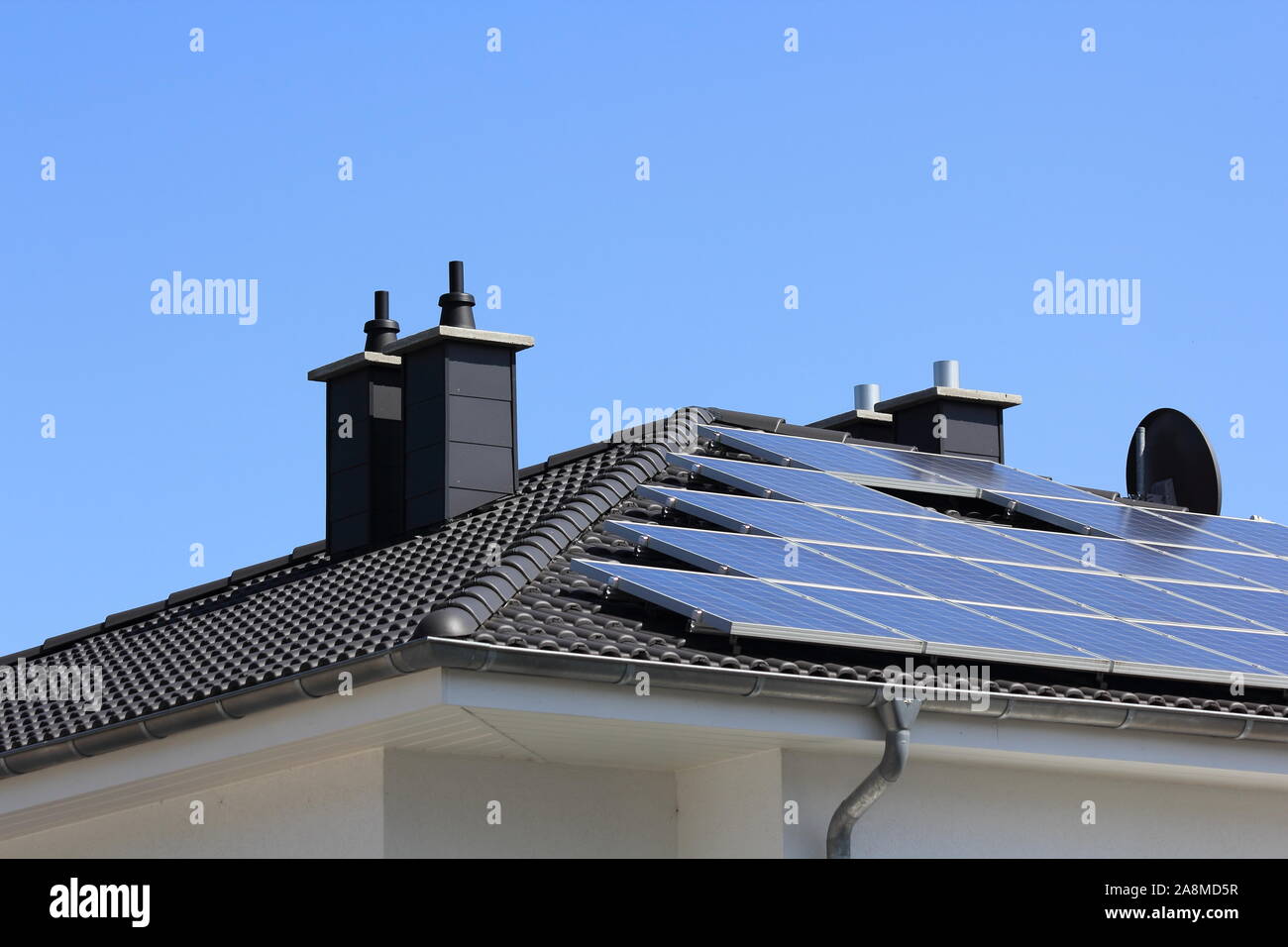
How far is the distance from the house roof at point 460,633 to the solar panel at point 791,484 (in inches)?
11.6

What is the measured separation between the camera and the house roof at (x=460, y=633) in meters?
10.9

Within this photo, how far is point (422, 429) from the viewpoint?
1625cm

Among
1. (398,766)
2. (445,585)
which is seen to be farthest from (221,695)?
(445,585)

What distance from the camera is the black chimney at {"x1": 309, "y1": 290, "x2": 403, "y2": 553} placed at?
652 inches

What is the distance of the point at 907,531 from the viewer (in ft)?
48.6

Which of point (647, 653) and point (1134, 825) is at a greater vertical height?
point (647, 653)

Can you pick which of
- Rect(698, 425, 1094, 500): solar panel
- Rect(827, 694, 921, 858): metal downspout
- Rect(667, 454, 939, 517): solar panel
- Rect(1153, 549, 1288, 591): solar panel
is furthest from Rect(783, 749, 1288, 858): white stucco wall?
Rect(698, 425, 1094, 500): solar panel

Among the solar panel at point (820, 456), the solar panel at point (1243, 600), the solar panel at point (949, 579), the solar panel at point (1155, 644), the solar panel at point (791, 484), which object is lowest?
the solar panel at point (1155, 644)

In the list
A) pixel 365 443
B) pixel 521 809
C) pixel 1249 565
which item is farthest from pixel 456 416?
pixel 1249 565

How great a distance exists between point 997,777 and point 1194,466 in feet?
30.8

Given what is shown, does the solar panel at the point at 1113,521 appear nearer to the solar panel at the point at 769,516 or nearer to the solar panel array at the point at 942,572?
the solar panel array at the point at 942,572

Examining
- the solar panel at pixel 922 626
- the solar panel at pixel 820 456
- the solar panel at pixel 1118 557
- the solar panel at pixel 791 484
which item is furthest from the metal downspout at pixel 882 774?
the solar panel at pixel 820 456
